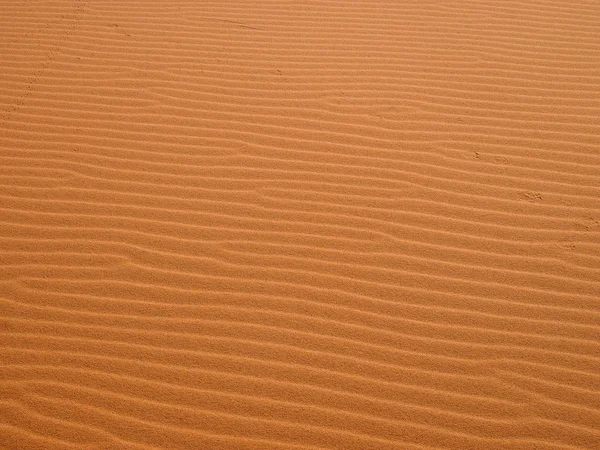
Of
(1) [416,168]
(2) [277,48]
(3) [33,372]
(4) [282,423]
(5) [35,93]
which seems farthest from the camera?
(2) [277,48]

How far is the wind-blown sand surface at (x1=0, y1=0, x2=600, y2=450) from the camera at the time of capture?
294cm

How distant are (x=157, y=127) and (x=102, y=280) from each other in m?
1.49

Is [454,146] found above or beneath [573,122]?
beneath

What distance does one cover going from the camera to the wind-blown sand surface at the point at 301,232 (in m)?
2.94

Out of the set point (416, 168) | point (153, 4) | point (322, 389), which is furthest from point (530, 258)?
point (153, 4)

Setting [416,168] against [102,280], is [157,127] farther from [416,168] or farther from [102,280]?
[416,168]

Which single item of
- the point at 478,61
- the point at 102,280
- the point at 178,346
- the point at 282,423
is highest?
the point at 478,61

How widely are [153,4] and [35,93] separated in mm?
1729

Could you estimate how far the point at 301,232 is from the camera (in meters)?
3.76

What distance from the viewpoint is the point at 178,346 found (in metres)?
3.17

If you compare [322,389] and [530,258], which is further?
[530,258]

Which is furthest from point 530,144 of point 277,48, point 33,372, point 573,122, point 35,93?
point 35,93

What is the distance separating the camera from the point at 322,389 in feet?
9.82

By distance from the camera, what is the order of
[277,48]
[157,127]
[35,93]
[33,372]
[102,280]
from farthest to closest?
[277,48] < [35,93] < [157,127] < [102,280] < [33,372]
